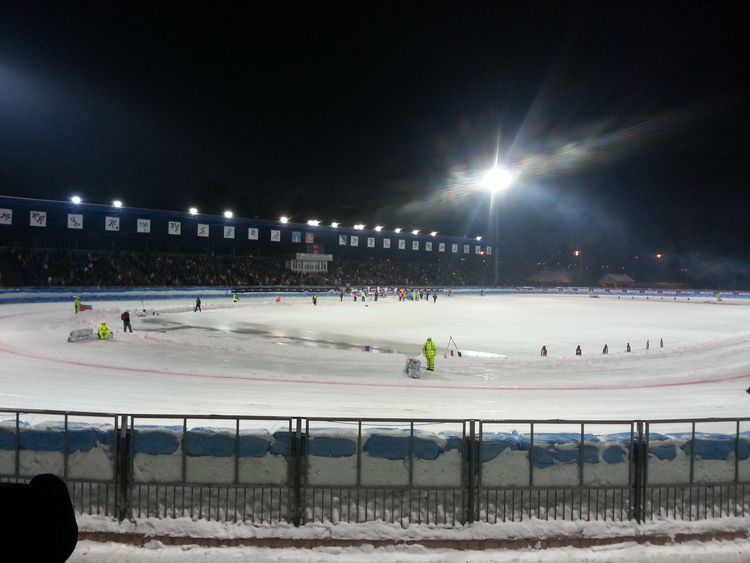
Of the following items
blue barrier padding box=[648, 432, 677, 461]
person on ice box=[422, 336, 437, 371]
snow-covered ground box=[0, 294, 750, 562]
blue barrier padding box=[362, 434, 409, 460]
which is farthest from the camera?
person on ice box=[422, 336, 437, 371]

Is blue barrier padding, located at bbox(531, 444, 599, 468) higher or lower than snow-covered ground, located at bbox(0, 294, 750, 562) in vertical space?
higher

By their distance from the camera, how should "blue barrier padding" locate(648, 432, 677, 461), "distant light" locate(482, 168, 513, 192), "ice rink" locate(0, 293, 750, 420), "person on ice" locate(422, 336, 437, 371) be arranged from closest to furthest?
"blue barrier padding" locate(648, 432, 677, 461) < "ice rink" locate(0, 293, 750, 420) < "person on ice" locate(422, 336, 437, 371) < "distant light" locate(482, 168, 513, 192)

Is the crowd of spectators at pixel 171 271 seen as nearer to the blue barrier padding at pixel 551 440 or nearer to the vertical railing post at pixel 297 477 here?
the vertical railing post at pixel 297 477

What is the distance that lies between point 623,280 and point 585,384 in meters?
83.5

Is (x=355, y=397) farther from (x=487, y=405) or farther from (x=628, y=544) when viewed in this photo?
(x=628, y=544)

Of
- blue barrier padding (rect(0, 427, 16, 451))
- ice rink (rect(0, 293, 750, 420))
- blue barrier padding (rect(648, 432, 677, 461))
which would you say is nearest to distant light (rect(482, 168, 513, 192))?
ice rink (rect(0, 293, 750, 420))

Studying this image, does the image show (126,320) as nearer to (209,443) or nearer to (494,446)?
(209,443)

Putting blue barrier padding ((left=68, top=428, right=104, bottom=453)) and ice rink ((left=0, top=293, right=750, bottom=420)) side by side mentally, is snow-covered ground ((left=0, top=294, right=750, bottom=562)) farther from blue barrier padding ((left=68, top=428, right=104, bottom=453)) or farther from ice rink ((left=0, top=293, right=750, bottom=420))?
blue barrier padding ((left=68, top=428, right=104, bottom=453))

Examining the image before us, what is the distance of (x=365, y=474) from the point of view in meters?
5.66

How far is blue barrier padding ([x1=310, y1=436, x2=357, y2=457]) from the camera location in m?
5.68

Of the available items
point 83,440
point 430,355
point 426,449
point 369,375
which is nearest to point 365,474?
point 426,449

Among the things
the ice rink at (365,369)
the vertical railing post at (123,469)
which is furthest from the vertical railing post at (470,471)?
the ice rink at (365,369)

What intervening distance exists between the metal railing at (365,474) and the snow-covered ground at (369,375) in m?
0.46

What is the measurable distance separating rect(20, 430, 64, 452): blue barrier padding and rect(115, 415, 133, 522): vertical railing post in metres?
0.81
